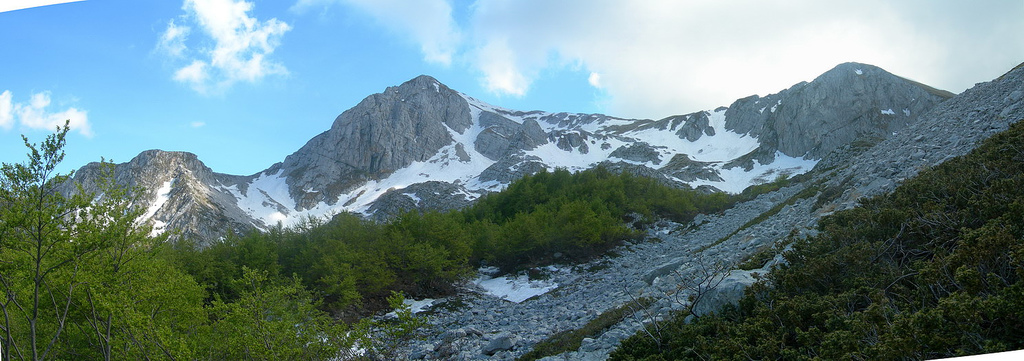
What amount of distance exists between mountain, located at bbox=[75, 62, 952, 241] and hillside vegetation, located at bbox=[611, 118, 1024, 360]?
10748cm

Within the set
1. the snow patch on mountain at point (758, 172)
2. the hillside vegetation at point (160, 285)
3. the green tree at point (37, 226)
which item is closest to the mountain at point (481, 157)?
the snow patch on mountain at point (758, 172)

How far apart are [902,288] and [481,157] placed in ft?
A: 602

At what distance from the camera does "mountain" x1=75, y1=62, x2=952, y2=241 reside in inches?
4820

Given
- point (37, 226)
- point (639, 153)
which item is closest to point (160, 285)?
point (37, 226)

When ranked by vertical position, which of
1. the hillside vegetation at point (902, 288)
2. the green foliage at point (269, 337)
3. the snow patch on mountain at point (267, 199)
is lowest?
the hillside vegetation at point (902, 288)

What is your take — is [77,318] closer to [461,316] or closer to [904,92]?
[461,316]

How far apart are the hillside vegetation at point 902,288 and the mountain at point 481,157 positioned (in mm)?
107480

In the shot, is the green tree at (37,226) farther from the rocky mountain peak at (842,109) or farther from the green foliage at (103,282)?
the rocky mountain peak at (842,109)

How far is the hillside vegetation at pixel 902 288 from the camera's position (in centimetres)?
506

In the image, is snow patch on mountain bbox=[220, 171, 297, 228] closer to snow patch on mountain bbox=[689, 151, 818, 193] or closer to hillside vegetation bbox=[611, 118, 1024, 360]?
snow patch on mountain bbox=[689, 151, 818, 193]

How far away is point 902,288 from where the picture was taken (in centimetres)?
661

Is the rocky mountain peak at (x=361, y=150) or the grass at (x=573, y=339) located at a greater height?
the rocky mountain peak at (x=361, y=150)

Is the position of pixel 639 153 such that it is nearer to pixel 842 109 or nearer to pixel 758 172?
pixel 758 172

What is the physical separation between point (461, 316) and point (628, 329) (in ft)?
41.2
